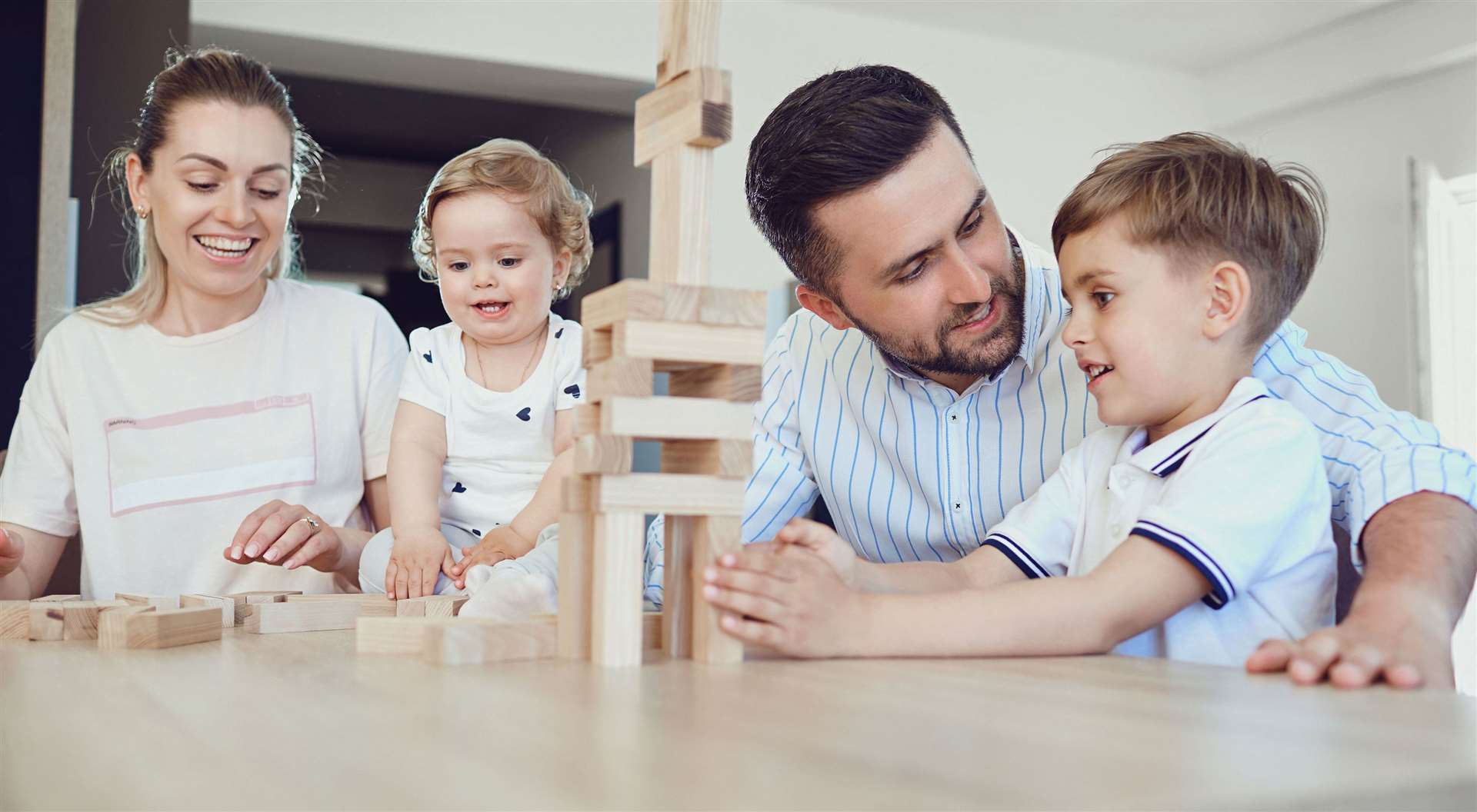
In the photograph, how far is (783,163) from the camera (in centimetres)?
151

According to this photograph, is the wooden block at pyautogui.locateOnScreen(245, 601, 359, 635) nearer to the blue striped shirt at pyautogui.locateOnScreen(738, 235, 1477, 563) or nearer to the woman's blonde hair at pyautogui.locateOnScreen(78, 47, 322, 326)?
the blue striped shirt at pyautogui.locateOnScreen(738, 235, 1477, 563)

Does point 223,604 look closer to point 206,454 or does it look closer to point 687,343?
point 687,343

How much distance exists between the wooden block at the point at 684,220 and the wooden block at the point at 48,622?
560 mm

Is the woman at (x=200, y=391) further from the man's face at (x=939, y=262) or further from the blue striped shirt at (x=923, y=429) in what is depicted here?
the man's face at (x=939, y=262)

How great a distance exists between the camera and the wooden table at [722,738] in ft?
1.34

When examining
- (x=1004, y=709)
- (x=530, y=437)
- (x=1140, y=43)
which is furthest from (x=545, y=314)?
(x=1140, y=43)

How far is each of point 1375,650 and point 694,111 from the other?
0.53 metres

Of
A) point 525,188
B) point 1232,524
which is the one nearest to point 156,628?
point 1232,524

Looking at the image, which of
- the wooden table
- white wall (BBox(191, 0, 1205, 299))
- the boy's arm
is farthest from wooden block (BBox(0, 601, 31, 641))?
white wall (BBox(191, 0, 1205, 299))

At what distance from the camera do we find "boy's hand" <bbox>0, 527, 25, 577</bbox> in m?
1.35

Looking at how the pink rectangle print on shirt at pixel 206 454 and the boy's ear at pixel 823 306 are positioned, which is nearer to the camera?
the boy's ear at pixel 823 306

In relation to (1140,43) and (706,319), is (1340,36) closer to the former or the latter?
(1140,43)

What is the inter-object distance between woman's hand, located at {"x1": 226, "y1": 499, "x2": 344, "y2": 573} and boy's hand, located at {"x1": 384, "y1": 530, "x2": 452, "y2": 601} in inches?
4.0

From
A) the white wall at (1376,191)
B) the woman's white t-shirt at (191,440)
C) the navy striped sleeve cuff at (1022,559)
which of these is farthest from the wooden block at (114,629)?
the white wall at (1376,191)
